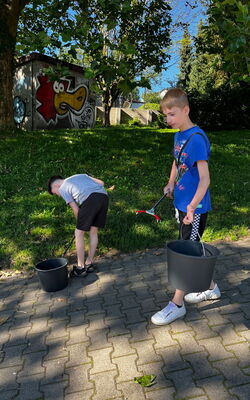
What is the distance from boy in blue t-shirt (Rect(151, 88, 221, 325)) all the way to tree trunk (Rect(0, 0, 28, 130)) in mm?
8413

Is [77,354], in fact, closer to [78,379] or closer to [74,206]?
[78,379]

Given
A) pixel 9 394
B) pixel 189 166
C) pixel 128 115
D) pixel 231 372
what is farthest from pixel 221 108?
pixel 9 394

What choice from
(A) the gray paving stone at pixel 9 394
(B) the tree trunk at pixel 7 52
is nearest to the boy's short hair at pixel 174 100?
(A) the gray paving stone at pixel 9 394

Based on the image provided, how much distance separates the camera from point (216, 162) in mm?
8617

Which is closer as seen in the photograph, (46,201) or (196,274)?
(196,274)

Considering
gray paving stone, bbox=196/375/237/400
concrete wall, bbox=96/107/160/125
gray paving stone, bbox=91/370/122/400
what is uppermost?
concrete wall, bbox=96/107/160/125

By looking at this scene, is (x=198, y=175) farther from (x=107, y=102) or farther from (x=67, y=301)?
(x=107, y=102)

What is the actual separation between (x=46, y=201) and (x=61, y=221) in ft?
2.57

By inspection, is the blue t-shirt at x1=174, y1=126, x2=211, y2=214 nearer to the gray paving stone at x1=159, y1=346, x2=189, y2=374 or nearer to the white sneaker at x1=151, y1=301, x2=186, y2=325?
the white sneaker at x1=151, y1=301, x2=186, y2=325

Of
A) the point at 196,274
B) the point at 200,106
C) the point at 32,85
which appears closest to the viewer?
the point at 196,274

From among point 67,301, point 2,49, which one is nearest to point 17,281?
point 67,301

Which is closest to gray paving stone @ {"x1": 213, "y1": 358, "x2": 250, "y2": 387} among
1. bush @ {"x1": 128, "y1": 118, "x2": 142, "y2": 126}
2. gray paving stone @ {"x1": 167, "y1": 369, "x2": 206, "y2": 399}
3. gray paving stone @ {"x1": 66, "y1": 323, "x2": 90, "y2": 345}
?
gray paving stone @ {"x1": 167, "y1": 369, "x2": 206, "y2": 399}

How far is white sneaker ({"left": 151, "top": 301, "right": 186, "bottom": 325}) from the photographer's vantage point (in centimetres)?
302

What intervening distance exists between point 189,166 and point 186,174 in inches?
3.7
